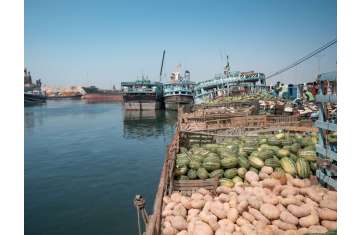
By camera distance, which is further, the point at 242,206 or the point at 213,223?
the point at 242,206

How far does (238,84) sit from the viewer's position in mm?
38375

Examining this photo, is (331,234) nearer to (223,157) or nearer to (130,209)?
(223,157)

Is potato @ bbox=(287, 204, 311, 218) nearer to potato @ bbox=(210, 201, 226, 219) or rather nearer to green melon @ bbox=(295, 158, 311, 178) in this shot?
potato @ bbox=(210, 201, 226, 219)

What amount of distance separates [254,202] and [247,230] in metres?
0.83

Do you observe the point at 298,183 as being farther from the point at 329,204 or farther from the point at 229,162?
the point at 229,162

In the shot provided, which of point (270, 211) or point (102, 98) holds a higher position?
point (102, 98)

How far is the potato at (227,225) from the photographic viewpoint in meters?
4.77

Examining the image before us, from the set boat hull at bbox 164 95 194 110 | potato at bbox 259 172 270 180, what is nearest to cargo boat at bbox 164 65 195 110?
boat hull at bbox 164 95 194 110

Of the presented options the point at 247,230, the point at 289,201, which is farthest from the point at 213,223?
the point at 289,201

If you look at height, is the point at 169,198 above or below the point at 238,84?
below

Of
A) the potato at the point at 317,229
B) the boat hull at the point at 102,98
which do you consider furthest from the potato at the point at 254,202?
the boat hull at the point at 102,98

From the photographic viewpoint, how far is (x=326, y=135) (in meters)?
6.11
